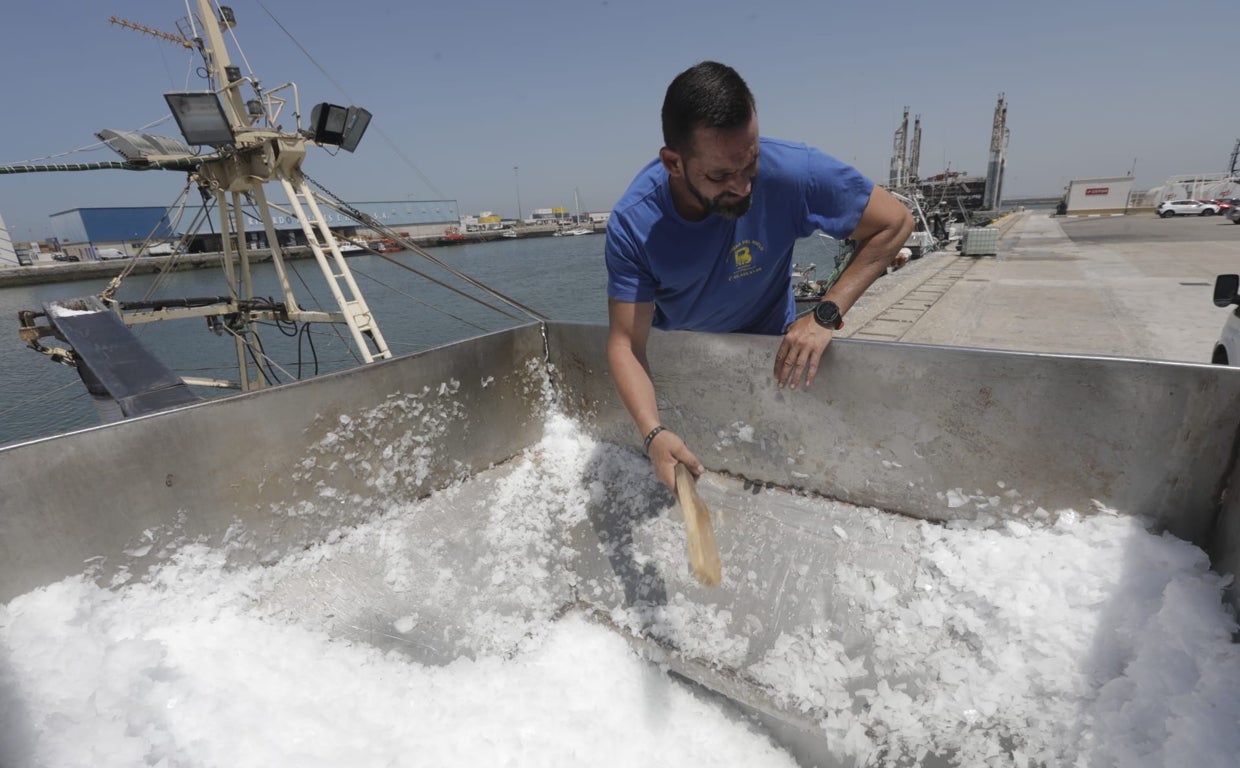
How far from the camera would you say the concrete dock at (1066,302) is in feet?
21.0

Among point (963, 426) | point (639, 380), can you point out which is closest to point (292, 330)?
point (639, 380)

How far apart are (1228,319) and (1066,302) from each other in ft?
21.4

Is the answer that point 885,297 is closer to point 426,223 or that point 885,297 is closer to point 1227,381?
point 1227,381

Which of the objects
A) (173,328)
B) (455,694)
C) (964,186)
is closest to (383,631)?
(455,694)

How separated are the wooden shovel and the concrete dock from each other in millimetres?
2495

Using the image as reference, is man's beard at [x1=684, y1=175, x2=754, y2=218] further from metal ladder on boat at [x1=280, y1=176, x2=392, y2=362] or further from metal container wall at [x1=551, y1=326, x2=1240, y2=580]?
metal ladder on boat at [x1=280, y1=176, x2=392, y2=362]

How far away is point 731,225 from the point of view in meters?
1.97

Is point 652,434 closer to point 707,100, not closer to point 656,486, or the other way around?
point 656,486

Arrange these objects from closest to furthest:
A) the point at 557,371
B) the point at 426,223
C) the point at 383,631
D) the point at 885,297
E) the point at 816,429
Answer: the point at 383,631, the point at 816,429, the point at 557,371, the point at 885,297, the point at 426,223

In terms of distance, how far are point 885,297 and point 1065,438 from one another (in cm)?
903

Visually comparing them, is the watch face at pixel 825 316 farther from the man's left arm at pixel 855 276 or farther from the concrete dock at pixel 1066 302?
the concrete dock at pixel 1066 302

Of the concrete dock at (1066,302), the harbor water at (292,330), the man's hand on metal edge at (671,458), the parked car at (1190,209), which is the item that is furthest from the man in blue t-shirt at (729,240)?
the parked car at (1190,209)

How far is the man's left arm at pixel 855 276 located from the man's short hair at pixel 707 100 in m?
0.68

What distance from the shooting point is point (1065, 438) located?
5.29 ft
